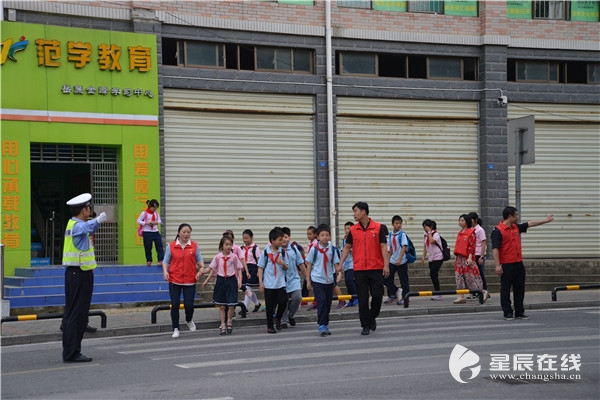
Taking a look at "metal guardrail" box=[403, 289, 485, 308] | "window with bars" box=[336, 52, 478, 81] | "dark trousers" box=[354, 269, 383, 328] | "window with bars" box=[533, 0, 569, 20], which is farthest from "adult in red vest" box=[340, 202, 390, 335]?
"window with bars" box=[533, 0, 569, 20]

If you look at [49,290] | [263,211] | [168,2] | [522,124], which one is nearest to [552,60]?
[522,124]

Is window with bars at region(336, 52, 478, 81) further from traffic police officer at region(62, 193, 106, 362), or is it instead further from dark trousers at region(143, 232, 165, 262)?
traffic police officer at region(62, 193, 106, 362)

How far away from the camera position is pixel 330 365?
9312 mm

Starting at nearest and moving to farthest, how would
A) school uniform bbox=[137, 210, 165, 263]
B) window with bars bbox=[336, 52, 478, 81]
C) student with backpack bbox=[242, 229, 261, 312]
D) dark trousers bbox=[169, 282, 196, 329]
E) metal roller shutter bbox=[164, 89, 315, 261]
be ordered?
dark trousers bbox=[169, 282, 196, 329], student with backpack bbox=[242, 229, 261, 312], school uniform bbox=[137, 210, 165, 263], metal roller shutter bbox=[164, 89, 315, 261], window with bars bbox=[336, 52, 478, 81]

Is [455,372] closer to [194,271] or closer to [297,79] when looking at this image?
[194,271]

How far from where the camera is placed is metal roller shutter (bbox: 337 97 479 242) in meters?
22.1

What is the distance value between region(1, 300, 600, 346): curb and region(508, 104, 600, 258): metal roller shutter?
22.8 feet

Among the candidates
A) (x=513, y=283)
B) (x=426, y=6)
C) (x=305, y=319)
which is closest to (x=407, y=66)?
(x=426, y=6)

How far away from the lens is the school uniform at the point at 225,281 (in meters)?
13.4

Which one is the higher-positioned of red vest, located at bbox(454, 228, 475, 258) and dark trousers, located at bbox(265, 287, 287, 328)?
red vest, located at bbox(454, 228, 475, 258)

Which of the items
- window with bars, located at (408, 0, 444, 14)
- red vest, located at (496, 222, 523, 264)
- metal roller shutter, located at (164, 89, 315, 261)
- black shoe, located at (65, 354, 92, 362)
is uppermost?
window with bars, located at (408, 0, 444, 14)

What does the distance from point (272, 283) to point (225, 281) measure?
Result: 751 millimetres
